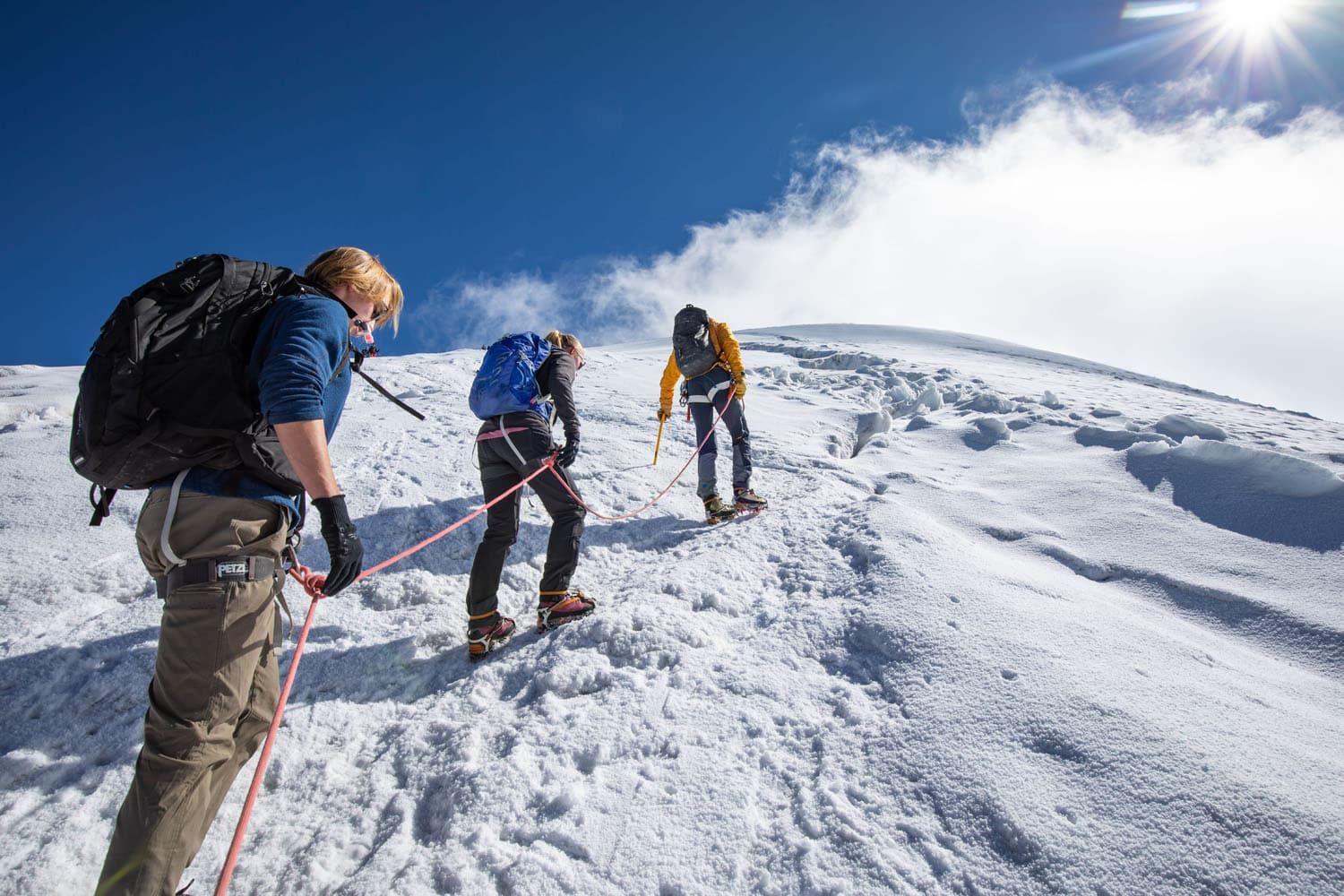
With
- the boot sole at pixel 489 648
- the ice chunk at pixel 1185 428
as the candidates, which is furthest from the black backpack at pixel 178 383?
the ice chunk at pixel 1185 428

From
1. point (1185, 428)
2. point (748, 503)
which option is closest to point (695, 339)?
point (748, 503)

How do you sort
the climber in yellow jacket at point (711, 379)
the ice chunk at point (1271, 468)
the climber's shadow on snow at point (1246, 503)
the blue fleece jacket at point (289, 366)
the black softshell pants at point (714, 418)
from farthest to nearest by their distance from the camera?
the climber in yellow jacket at point (711, 379), the black softshell pants at point (714, 418), the ice chunk at point (1271, 468), the climber's shadow on snow at point (1246, 503), the blue fleece jacket at point (289, 366)

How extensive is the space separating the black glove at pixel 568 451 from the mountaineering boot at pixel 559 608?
87 centimetres

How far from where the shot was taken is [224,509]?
192 cm

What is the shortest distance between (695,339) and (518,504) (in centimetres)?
305

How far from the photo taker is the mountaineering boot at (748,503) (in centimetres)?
565

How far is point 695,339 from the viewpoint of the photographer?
19.8 feet

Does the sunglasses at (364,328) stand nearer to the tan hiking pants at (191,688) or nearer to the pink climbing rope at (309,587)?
the tan hiking pants at (191,688)

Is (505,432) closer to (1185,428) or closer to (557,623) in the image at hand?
(557,623)

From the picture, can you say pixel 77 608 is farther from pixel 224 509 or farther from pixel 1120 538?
pixel 1120 538

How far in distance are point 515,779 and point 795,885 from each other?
116 centimetres

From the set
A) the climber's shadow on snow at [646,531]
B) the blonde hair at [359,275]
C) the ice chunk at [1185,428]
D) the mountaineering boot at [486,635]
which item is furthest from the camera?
the ice chunk at [1185,428]

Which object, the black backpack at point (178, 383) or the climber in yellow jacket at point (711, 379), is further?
the climber in yellow jacket at point (711, 379)

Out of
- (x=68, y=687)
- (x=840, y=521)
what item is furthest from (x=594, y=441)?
(x=68, y=687)
